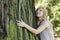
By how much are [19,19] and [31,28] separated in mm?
248

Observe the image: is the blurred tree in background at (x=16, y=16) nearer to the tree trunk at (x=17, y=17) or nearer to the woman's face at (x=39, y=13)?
the tree trunk at (x=17, y=17)

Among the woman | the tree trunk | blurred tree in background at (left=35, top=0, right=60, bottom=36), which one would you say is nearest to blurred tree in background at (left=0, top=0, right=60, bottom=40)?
the tree trunk

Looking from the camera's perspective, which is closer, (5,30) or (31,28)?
(5,30)

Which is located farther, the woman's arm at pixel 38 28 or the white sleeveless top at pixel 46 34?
the white sleeveless top at pixel 46 34

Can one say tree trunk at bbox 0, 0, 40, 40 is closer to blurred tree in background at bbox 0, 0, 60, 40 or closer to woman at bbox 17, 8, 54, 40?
blurred tree in background at bbox 0, 0, 60, 40

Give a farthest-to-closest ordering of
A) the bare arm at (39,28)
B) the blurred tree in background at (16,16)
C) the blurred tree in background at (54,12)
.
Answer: the blurred tree in background at (54,12)
the bare arm at (39,28)
the blurred tree in background at (16,16)

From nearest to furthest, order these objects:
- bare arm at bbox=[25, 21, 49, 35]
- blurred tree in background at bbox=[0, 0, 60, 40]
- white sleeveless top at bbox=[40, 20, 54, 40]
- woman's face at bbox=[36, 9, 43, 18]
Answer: blurred tree in background at bbox=[0, 0, 60, 40] → bare arm at bbox=[25, 21, 49, 35] → white sleeveless top at bbox=[40, 20, 54, 40] → woman's face at bbox=[36, 9, 43, 18]

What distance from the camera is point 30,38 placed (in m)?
3.38

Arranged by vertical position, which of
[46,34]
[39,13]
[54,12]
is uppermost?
[39,13]

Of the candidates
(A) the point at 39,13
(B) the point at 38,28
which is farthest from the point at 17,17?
(A) the point at 39,13

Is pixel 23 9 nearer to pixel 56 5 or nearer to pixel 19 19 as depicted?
pixel 19 19

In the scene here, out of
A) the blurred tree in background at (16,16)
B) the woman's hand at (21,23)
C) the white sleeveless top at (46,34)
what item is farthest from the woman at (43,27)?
the woman's hand at (21,23)

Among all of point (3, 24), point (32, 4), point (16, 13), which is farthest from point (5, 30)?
point (32, 4)

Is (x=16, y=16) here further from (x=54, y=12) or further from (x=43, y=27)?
(x=54, y=12)
